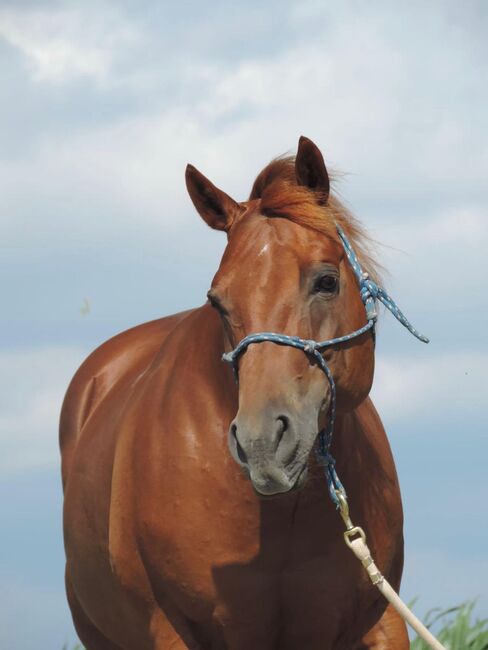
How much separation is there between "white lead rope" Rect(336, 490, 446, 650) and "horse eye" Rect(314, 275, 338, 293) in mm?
759

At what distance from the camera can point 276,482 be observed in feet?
14.4

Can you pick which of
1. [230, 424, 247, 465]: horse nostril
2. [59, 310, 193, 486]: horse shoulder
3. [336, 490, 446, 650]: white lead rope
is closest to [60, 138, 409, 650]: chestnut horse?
[230, 424, 247, 465]: horse nostril

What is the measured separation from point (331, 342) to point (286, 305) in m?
0.21

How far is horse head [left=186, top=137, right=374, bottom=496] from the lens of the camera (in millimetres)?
4418

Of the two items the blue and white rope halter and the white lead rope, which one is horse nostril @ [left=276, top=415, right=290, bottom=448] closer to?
the blue and white rope halter

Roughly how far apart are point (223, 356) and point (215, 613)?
3.39 ft

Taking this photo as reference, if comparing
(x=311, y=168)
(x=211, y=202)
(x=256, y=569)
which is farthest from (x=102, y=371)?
(x=311, y=168)

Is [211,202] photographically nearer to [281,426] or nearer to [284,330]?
[284,330]

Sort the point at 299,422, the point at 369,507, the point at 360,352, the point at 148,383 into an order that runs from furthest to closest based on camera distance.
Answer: the point at 148,383
the point at 369,507
the point at 360,352
the point at 299,422

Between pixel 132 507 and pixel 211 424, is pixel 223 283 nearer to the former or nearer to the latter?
pixel 211 424

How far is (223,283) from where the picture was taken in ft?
15.5

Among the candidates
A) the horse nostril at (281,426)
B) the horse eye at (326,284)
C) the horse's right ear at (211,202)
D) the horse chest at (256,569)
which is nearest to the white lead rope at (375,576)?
the horse chest at (256,569)

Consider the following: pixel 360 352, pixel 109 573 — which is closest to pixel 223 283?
pixel 360 352

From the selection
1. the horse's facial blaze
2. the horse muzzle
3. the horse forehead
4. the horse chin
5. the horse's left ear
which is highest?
the horse's left ear
